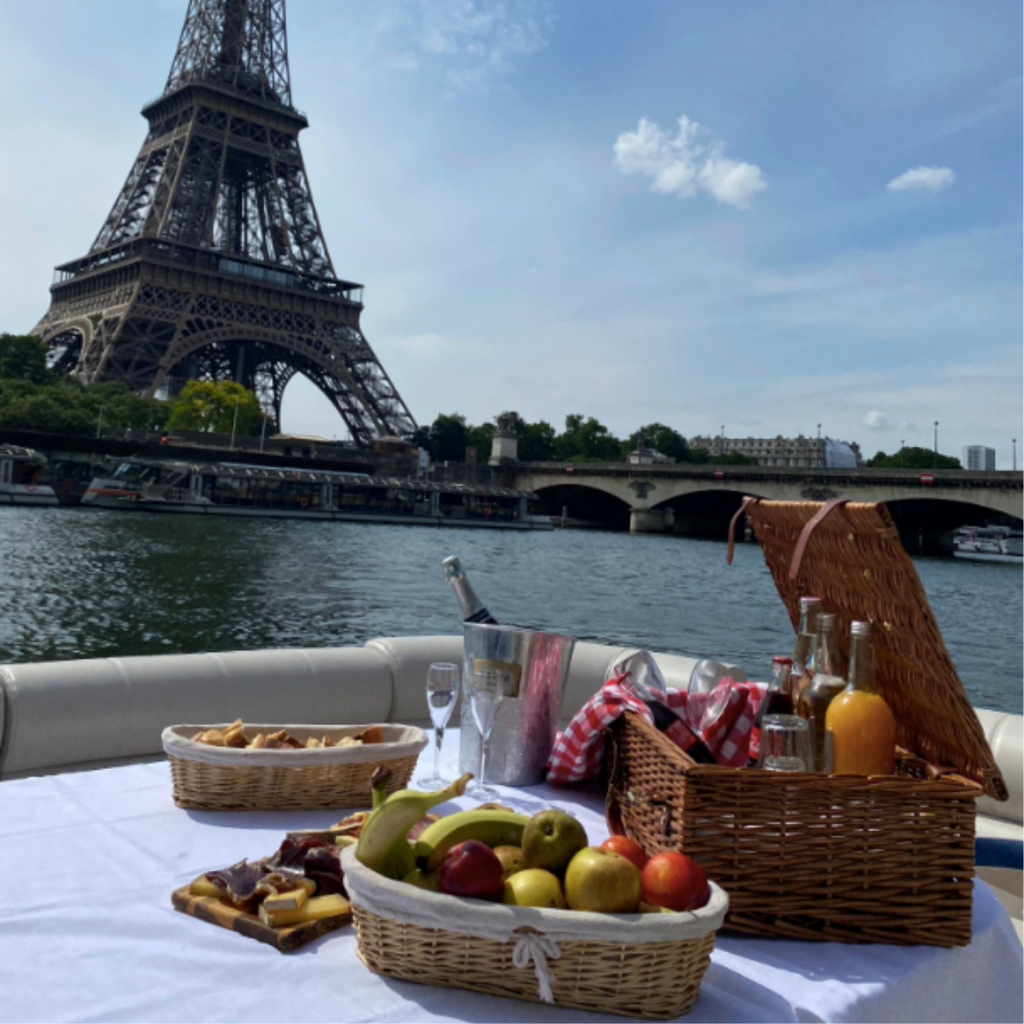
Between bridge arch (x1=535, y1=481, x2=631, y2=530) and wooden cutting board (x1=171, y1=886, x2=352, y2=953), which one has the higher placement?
bridge arch (x1=535, y1=481, x2=631, y2=530)

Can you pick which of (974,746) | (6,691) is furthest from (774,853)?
(6,691)

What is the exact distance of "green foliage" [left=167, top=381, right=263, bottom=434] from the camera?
47.8 meters

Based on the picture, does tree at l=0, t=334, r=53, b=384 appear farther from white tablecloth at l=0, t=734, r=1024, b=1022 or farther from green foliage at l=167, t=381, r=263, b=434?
white tablecloth at l=0, t=734, r=1024, b=1022

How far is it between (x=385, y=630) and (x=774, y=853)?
12.7 m

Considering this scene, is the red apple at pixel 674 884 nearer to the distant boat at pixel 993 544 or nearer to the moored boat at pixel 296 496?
the moored boat at pixel 296 496

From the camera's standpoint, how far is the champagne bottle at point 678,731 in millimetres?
1514

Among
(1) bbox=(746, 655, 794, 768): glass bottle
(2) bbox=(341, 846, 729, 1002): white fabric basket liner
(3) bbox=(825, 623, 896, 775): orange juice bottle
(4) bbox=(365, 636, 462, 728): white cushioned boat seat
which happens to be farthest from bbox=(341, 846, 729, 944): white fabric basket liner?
(4) bbox=(365, 636, 462, 728): white cushioned boat seat

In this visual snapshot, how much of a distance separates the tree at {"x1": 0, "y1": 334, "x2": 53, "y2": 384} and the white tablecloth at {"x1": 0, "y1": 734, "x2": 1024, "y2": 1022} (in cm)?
4816

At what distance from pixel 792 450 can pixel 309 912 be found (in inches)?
4998

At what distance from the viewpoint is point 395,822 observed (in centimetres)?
111

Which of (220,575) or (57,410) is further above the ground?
(57,410)

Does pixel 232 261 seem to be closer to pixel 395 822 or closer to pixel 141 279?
pixel 141 279

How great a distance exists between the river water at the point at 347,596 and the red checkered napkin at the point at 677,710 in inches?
374

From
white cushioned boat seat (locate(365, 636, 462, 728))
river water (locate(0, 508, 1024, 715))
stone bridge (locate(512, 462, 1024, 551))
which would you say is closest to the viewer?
white cushioned boat seat (locate(365, 636, 462, 728))
